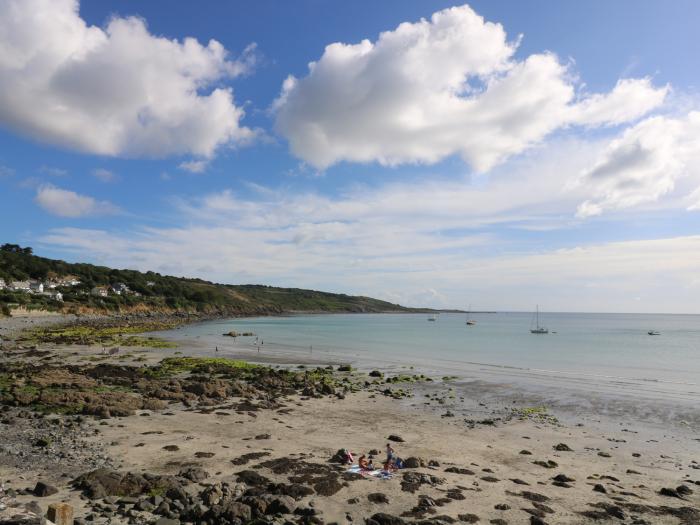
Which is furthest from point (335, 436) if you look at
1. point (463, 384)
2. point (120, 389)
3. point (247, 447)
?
point (463, 384)

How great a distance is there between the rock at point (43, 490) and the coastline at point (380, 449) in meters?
0.15

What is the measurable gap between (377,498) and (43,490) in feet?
33.3

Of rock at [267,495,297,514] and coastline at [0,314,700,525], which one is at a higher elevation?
rock at [267,495,297,514]

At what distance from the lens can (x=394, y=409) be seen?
29.8 meters

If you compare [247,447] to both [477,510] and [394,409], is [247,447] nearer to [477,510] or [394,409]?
[477,510]

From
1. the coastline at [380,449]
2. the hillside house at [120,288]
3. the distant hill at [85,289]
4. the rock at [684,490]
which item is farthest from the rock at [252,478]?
the hillside house at [120,288]

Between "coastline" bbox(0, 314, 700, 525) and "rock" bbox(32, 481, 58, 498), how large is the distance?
0.15 m

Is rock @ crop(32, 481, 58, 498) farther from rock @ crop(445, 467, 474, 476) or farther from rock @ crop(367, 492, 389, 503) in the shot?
rock @ crop(445, 467, 474, 476)

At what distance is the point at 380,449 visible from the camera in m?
20.6

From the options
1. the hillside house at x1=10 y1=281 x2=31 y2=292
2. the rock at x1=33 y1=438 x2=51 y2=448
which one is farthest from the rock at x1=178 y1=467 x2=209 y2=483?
the hillside house at x1=10 y1=281 x2=31 y2=292

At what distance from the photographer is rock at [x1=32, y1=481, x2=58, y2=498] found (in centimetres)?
1301

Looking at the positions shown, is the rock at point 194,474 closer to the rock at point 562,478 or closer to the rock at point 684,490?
the rock at point 562,478

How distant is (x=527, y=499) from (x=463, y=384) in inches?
1013

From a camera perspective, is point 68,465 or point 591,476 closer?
point 68,465
